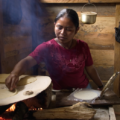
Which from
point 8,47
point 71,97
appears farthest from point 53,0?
point 71,97

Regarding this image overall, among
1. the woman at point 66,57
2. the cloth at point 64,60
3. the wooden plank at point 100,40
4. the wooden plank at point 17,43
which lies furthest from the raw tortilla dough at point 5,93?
the wooden plank at point 100,40

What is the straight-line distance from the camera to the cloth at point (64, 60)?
1841 millimetres

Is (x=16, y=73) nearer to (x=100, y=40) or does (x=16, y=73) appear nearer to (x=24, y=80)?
(x=24, y=80)

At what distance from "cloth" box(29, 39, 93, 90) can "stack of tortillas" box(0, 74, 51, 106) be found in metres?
0.37

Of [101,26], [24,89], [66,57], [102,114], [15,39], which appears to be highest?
[101,26]

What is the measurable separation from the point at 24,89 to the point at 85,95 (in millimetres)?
605

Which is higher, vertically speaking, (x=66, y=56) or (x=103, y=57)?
(x=66, y=56)

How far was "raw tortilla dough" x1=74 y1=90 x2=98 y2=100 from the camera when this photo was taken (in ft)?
5.03

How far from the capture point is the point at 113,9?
2.74m

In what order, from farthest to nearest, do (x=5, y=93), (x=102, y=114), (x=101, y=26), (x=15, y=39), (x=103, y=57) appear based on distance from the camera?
(x=103, y=57) → (x=101, y=26) → (x=15, y=39) → (x=102, y=114) → (x=5, y=93)

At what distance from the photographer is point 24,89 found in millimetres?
1324

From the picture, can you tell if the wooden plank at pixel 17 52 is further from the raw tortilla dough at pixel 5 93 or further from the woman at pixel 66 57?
the raw tortilla dough at pixel 5 93

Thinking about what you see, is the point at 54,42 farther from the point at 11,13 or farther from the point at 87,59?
the point at 11,13

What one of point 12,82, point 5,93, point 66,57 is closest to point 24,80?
point 12,82
